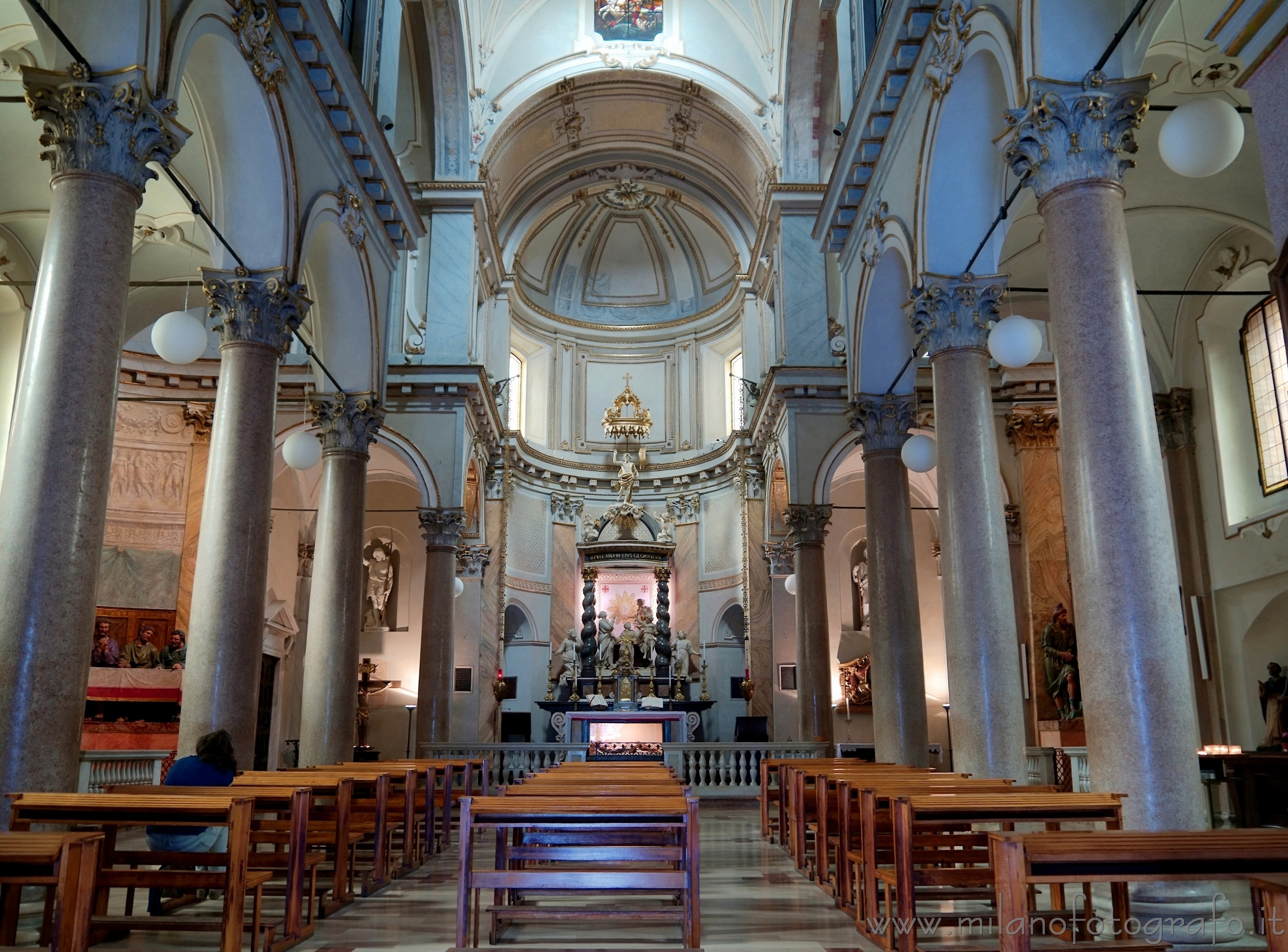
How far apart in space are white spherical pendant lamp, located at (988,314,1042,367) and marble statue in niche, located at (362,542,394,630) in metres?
20.5

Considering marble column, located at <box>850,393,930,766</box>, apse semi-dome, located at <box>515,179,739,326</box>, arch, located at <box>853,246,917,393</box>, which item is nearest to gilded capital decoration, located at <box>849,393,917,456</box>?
marble column, located at <box>850,393,930,766</box>

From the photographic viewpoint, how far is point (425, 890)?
24.9ft

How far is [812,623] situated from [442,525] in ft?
21.8

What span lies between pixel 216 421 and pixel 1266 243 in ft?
44.7

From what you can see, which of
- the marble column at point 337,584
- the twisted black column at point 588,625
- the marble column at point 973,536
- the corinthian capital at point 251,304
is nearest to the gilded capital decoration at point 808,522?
the marble column at point 337,584

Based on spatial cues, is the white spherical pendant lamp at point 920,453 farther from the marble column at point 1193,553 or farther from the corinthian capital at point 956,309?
the marble column at point 1193,553

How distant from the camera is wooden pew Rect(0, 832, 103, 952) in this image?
3.71 metres

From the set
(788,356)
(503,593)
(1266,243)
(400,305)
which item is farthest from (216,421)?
(503,593)

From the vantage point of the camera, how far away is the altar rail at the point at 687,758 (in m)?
16.0

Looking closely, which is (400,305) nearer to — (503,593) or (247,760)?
(503,593)

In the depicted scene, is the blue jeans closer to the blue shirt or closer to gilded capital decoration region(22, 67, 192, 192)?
Result: the blue shirt

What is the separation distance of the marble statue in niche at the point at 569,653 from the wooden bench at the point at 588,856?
2032cm

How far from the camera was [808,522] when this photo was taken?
18.2m

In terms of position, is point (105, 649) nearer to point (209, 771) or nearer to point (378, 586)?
point (378, 586)
